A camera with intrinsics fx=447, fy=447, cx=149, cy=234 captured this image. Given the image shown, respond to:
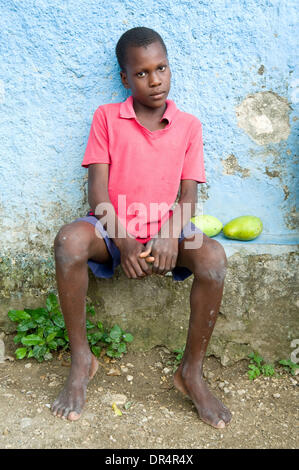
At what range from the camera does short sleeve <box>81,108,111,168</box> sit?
2.12 meters

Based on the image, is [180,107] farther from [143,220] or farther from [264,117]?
[143,220]

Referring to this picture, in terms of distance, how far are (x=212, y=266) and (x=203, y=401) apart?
574 millimetres

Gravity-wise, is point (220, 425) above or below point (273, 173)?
below

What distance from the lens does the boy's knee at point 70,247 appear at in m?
1.85

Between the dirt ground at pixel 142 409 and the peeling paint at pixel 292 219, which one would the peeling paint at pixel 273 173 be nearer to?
the peeling paint at pixel 292 219

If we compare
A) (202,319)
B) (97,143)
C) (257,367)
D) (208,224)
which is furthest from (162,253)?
(257,367)

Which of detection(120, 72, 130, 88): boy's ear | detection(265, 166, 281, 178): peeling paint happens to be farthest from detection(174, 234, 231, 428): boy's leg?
detection(120, 72, 130, 88): boy's ear

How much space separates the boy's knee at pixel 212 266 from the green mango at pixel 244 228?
0.41 meters

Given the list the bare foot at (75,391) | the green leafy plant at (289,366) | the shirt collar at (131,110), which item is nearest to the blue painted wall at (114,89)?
the shirt collar at (131,110)

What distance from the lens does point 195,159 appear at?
7.13 feet

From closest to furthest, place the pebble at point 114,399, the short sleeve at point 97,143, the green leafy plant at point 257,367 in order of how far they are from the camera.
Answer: the pebble at point 114,399 → the short sleeve at point 97,143 → the green leafy plant at point 257,367

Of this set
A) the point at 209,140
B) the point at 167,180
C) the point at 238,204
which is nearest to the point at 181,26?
the point at 209,140

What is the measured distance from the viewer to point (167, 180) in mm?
2174

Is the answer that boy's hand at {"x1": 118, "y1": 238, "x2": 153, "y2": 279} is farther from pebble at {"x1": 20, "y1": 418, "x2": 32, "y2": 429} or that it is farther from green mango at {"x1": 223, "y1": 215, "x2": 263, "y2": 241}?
pebble at {"x1": 20, "y1": 418, "x2": 32, "y2": 429}
